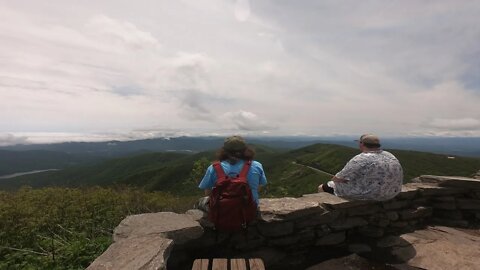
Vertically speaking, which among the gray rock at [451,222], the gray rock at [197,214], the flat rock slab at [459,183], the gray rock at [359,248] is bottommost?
the gray rock at [359,248]

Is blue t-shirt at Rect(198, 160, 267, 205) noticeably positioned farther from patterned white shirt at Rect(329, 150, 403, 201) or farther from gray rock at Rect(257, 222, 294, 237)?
patterned white shirt at Rect(329, 150, 403, 201)

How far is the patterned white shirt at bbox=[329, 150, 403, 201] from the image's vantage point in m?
6.67

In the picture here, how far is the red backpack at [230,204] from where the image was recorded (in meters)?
4.98

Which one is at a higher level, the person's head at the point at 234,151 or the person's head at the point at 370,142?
the person's head at the point at 370,142

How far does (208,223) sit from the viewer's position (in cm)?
533

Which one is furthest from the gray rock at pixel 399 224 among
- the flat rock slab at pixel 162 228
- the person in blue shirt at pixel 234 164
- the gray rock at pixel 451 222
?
the flat rock slab at pixel 162 228

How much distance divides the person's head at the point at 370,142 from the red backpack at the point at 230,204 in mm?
3355

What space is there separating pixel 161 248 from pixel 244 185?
1.60 metres

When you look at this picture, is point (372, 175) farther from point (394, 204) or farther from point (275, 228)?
point (275, 228)

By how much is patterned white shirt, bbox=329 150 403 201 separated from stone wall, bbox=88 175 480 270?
24 cm

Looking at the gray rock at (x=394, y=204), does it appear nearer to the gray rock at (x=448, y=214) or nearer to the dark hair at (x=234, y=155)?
the gray rock at (x=448, y=214)

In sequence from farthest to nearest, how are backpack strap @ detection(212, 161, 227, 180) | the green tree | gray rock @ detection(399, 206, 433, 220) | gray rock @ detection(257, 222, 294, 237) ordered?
the green tree → gray rock @ detection(399, 206, 433, 220) → gray rock @ detection(257, 222, 294, 237) → backpack strap @ detection(212, 161, 227, 180)

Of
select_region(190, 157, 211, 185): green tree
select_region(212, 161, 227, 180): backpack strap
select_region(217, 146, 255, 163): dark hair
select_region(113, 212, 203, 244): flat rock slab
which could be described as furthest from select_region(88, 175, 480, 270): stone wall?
select_region(190, 157, 211, 185): green tree

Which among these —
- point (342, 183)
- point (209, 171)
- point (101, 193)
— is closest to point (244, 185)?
point (209, 171)
